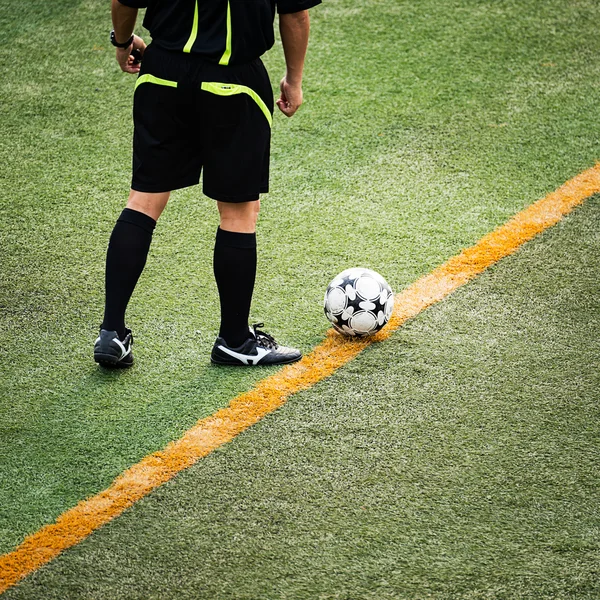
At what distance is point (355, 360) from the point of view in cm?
364

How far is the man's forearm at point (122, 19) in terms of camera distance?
328 cm

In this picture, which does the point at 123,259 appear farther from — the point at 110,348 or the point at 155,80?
the point at 155,80

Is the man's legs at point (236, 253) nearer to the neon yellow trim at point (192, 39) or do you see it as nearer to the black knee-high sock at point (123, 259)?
the black knee-high sock at point (123, 259)

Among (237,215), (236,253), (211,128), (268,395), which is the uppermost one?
(211,128)

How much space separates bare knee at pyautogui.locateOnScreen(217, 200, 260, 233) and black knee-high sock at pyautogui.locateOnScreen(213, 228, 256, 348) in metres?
0.02

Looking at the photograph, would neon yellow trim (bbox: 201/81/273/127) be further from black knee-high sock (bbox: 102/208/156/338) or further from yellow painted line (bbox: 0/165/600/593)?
yellow painted line (bbox: 0/165/600/593)

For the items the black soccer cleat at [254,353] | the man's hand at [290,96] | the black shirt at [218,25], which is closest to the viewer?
the black shirt at [218,25]

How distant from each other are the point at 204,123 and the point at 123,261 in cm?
62

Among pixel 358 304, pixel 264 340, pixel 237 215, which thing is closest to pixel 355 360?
pixel 358 304

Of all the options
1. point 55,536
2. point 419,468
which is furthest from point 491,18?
point 55,536

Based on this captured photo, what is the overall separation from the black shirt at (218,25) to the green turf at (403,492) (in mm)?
1285

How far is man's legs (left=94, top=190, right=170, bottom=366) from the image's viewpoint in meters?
3.48

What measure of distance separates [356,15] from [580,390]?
434 cm

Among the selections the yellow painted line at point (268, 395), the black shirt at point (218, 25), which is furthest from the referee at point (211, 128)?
the yellow painted line at point (268, 395)
